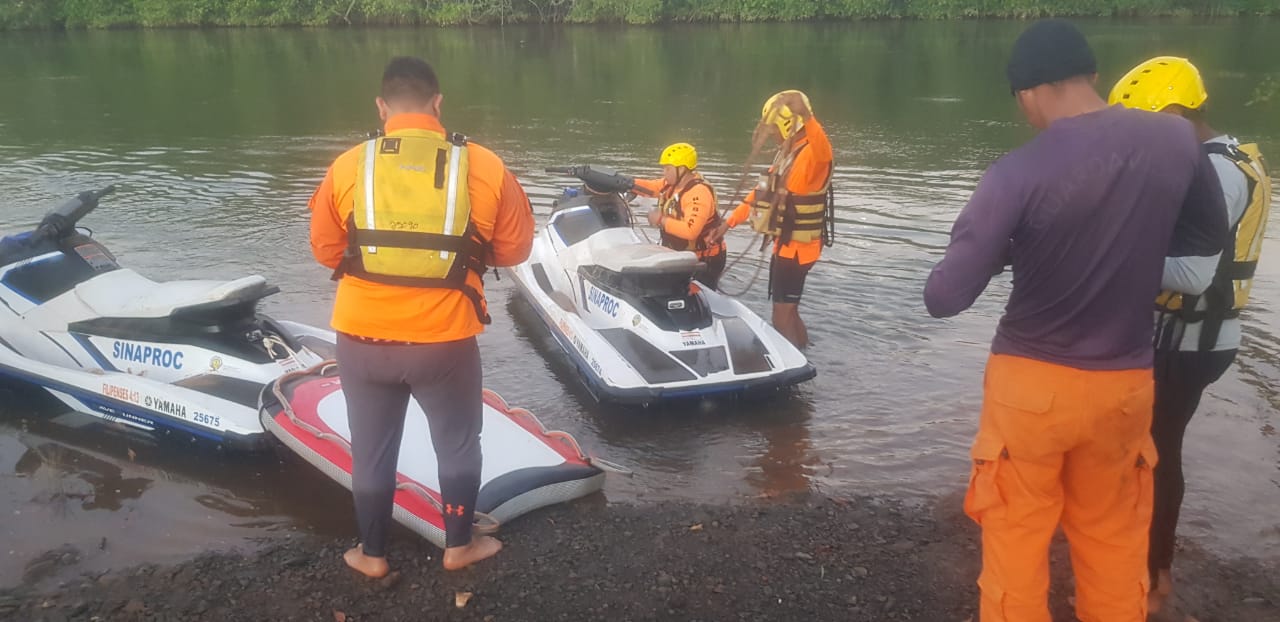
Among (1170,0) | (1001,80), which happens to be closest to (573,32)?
(1001,80)

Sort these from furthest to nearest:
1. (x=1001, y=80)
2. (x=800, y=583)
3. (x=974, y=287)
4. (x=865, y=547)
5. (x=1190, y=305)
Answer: (x=1001, y=80), (x=865, y=547), (x=800, y=583), (x=1190, y=305), (x=974, y=287)

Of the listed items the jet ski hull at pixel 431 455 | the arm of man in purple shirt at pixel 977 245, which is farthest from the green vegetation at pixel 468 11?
the arm of man in purple shirt at pixel 977 245

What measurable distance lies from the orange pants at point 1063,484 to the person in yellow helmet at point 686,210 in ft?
13.5

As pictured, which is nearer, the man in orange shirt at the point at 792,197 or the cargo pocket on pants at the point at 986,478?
the cargo pocket on pants at the point at 986,478

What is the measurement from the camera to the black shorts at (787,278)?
641cm

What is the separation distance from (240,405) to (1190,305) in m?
4.51

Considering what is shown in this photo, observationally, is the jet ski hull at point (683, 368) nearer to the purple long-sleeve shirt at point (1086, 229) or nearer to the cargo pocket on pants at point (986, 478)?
the cargo pocket on pants at point (986, 478)

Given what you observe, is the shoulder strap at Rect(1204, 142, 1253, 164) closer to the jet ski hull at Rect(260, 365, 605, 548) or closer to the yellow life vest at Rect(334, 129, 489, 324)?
the yellow life vest at Rect(334, 129, 489, 324)

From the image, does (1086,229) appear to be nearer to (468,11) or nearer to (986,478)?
(986,478)

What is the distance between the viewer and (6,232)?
32.8ft

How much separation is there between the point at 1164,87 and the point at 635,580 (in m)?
2.74

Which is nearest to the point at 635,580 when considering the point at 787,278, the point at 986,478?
the point at 986,478

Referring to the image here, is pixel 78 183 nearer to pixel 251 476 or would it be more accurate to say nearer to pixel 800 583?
pixel 251 476

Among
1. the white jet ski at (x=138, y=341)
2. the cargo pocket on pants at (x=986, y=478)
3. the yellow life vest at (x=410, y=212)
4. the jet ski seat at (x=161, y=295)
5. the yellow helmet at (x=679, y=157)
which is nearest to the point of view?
the cargo pocket on pants at (x=986, y=478)
